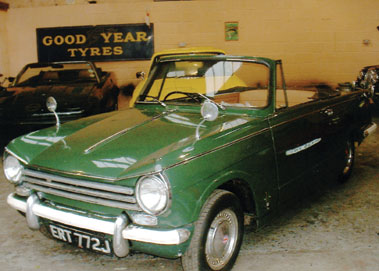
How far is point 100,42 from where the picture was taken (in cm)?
1033

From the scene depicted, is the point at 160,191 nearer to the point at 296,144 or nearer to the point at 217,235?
the point at 217,235

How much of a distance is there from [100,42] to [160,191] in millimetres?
8602

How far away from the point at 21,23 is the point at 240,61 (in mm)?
8638

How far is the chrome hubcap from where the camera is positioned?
267 cm

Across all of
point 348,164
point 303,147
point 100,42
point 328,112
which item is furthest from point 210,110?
point 100,42

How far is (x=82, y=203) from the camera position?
2652 mm

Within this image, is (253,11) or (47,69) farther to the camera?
(253,11)

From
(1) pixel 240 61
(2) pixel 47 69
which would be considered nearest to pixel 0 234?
(1) pixel 240 61

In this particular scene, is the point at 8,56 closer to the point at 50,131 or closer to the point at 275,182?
the point at 50,131

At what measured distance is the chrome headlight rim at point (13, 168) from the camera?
9.70ft

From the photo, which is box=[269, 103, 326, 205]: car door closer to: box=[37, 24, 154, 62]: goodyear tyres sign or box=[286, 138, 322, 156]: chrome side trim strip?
box=[286, 138, 322, 156]: chrome side trim strip

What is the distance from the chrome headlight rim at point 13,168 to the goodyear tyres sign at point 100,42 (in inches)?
298

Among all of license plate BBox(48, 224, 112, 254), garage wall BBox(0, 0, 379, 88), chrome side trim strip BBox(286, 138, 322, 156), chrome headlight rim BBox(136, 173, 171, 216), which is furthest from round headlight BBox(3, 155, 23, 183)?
garage wall BBox(0, 0, 379, 88)

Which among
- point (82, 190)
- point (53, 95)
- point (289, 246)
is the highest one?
point (53, 95)
